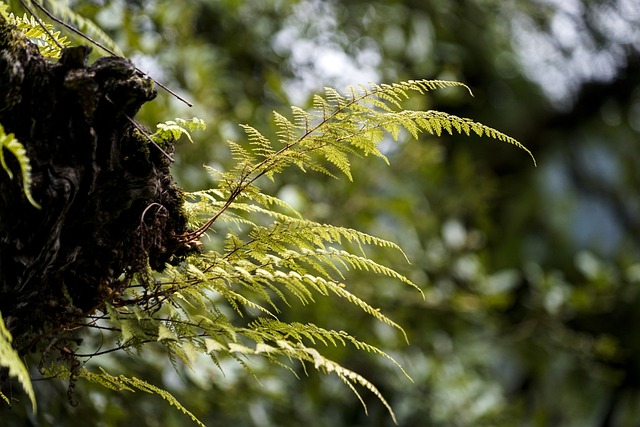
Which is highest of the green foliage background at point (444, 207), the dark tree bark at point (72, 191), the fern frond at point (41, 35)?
the green foliage background at point (444, 207)

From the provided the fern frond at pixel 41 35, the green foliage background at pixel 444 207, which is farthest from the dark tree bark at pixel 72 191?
the green foliage background at pixel 444 207

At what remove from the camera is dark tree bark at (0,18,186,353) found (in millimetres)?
854

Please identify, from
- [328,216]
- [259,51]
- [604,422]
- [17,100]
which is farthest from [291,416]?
[17,100]

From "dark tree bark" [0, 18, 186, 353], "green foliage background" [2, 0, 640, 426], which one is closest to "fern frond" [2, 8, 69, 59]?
"dark tree bark" [0, 18, 186, 353]

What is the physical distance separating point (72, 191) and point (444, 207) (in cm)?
303

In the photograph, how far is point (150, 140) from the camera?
0.93m

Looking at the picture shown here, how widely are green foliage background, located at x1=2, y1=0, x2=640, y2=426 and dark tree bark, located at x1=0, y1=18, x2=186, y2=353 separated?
834mm

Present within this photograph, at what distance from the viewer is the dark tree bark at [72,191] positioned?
854mm

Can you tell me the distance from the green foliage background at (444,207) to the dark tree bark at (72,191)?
2.74 ft

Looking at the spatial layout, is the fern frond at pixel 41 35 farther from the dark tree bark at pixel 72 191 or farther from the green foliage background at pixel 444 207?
the green foliage background at pixel 444 207

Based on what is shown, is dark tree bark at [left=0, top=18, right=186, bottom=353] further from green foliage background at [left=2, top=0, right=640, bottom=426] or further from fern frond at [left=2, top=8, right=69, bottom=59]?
green foliage background at [left=2, top=0, right=640, bottom=426]

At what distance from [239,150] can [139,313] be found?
249 millimetres

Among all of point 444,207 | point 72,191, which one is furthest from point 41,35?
point 444,207

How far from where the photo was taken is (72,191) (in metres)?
0.88
